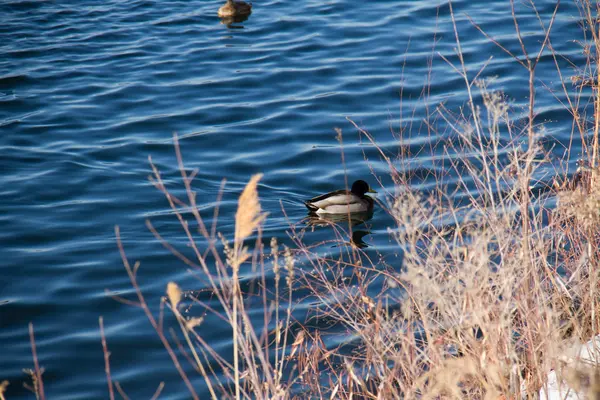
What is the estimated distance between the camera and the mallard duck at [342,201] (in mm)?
7734

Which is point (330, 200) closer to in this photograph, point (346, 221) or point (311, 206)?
point (311, 206)

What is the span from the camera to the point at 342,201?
7.79 metres

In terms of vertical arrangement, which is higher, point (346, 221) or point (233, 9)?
point (233, 9)

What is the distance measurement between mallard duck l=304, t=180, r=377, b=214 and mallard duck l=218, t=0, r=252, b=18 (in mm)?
6334

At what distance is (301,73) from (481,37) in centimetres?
286

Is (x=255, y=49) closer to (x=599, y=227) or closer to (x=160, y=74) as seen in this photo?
(x=160, y=74)

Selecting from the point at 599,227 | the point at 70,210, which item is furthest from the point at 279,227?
the point at 599,227

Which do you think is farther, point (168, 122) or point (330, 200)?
point (168, 122)

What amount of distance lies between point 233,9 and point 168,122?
13.7ft

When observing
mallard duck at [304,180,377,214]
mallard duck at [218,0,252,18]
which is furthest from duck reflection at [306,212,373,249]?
mallard duck at [218,0,252,18]

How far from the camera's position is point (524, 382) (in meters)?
3.70

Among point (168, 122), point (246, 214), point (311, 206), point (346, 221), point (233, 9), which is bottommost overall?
point (346, 221)

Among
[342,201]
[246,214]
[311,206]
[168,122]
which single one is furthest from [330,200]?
[246,214]

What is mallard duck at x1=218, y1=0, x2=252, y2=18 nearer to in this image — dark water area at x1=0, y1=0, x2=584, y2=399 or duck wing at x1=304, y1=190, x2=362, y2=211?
dark water area at x1=0, y1=0, x2=584, y2=399
